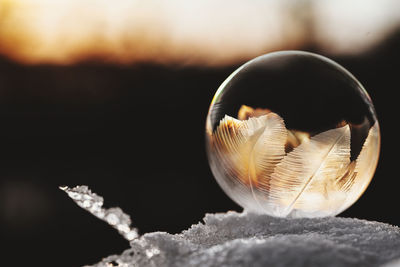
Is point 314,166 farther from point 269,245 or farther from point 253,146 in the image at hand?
point 269,245

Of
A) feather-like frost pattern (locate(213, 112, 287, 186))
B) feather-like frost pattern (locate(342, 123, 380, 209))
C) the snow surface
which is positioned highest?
feather-like frost pattern (locate(213, 112, 287, 186))

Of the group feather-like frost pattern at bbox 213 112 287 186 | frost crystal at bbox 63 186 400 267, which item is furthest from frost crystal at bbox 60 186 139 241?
feather-like frost pattern at bbox 213 112 287 186

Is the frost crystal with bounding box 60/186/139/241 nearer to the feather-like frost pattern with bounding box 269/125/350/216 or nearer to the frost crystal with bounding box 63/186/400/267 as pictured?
the frost crystal with bounding box 63/186/400/267

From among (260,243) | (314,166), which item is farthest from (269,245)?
(314,166)

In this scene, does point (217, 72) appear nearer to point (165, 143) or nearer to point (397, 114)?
point (165, 143)

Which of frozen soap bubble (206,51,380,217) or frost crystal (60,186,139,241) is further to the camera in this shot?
frozen soap bubble (206,51,380,217)

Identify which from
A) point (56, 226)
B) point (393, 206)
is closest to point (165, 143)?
point (56, 226)

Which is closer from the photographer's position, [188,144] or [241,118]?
[241,118]
